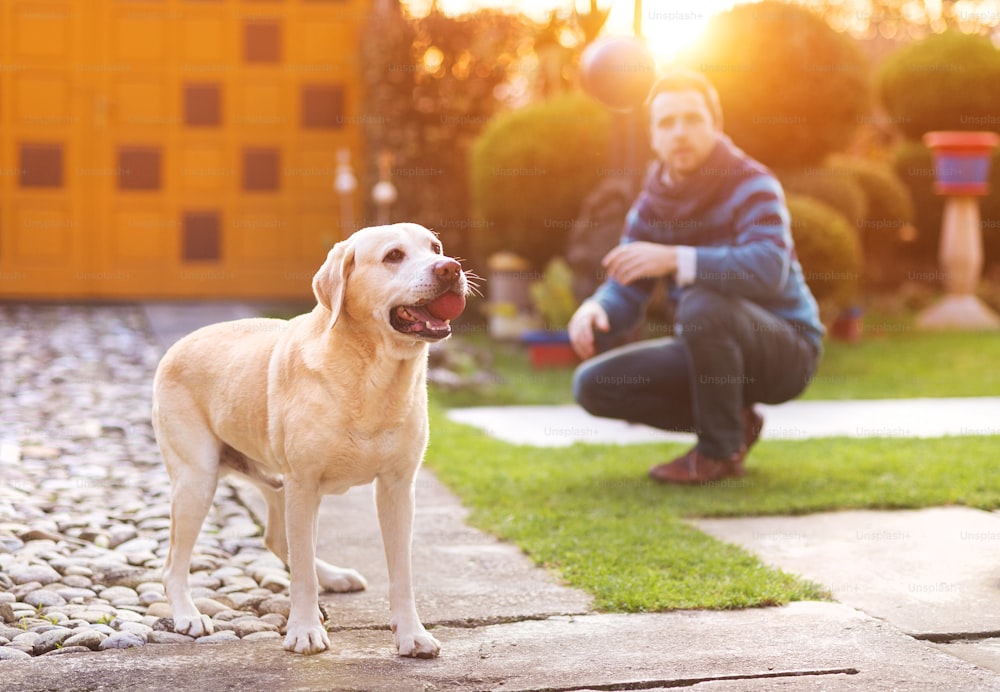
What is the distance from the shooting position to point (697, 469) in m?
5.12

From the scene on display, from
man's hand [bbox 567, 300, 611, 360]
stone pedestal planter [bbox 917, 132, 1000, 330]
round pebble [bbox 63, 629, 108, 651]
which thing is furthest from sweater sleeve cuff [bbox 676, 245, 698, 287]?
stone pedestal planter [bbox 917, 132, 1000, 330]

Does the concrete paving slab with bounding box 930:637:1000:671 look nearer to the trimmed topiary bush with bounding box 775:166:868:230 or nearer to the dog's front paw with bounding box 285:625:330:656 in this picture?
the dog's front paw with bounding box 285:625:330:656

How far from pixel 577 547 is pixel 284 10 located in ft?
30.4

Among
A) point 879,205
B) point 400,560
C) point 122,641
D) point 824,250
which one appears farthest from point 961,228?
point 122,641

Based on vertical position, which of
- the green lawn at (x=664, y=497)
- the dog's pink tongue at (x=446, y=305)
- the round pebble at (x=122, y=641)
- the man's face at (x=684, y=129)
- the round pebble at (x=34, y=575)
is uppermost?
the man's face at (x=684, y=129)

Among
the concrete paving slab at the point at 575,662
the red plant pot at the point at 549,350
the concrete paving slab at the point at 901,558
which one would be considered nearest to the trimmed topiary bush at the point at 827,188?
the red plant pot at the point at 549,350

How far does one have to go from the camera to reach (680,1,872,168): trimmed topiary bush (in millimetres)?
9883

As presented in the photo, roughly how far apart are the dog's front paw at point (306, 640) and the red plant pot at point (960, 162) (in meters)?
9.82

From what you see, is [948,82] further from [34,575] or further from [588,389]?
[34,575]

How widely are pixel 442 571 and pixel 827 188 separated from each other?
7083mm

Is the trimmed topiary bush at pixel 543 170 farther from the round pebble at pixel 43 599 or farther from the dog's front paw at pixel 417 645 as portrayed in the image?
the dog's front paw at pixel 417 645

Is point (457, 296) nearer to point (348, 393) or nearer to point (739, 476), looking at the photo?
point (348, 393)

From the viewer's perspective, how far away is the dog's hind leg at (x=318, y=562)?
365 cm

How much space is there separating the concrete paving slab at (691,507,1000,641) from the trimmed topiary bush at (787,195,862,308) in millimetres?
4728
